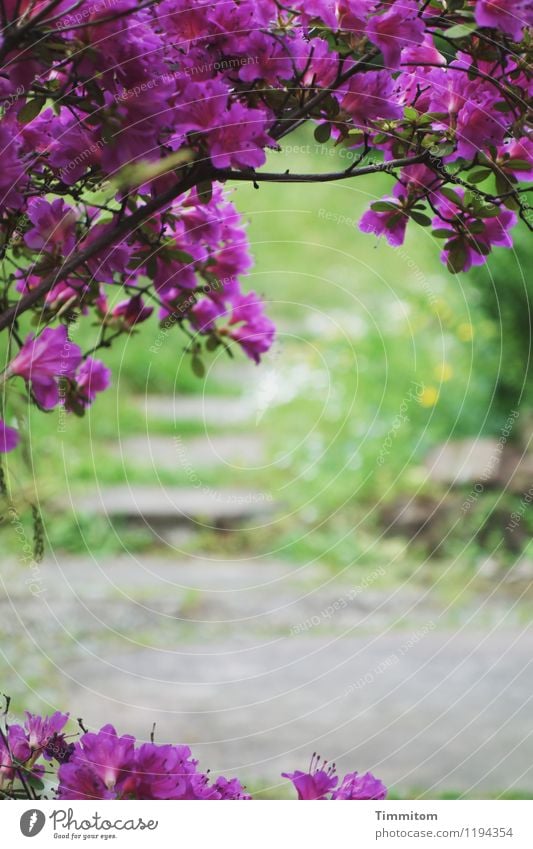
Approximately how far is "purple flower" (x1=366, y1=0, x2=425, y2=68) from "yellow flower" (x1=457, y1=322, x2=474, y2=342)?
8.69ft

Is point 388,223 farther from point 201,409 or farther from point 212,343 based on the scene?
point 201,409

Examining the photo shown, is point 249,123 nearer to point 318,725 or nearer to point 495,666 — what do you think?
point 318,725

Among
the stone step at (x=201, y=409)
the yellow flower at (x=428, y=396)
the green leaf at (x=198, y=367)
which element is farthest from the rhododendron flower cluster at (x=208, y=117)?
the stone step at (x=201, y=409)

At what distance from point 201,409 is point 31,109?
3.16 metres

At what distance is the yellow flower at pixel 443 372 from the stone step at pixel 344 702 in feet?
3.41

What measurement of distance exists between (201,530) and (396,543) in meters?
0.60

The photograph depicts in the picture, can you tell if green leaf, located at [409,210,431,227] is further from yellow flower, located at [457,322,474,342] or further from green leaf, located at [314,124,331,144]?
yellow flower, located at [457,322,474,342]

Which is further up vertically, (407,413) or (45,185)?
(407,413)

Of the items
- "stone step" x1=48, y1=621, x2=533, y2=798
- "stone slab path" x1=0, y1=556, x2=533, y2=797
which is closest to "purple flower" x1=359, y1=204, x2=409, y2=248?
"stone slab path" x1=0, y1=556, x2=533, y2=797

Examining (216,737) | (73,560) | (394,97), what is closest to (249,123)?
(394,97)

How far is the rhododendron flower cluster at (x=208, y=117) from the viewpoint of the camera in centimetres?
52

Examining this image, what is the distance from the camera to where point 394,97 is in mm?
606

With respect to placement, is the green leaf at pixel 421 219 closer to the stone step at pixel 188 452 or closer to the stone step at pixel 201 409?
the stone step at pixel 188 452

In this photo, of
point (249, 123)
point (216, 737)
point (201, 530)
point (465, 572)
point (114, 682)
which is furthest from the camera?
point (201, 530)
